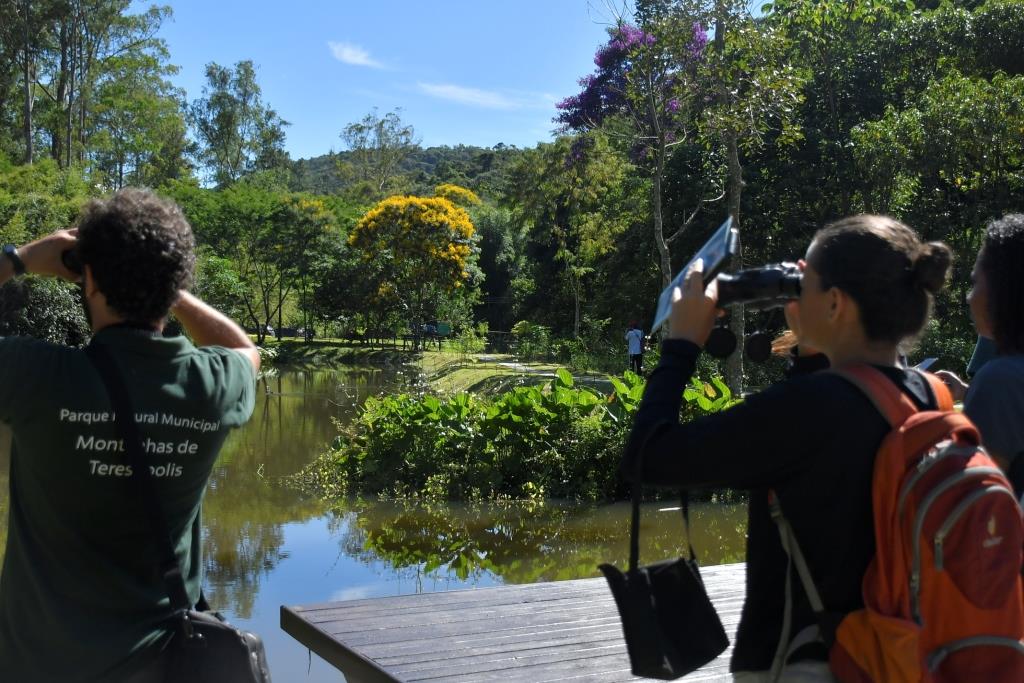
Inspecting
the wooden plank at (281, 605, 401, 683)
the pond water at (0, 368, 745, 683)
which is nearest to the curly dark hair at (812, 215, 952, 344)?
the wooden plank at (281, 605, 401, 683)

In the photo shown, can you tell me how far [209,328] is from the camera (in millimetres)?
2283

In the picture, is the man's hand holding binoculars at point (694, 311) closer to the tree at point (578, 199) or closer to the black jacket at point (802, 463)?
the black jacket at point (802, 463)

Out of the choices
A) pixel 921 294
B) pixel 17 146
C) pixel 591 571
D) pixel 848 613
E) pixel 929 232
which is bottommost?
pixel 591 571

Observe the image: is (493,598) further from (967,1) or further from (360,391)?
(967,1)

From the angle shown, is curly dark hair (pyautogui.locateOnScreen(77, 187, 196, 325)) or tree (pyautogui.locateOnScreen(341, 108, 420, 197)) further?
tree (pyautogui.locateOnScreen(341, 108, 420, 197))

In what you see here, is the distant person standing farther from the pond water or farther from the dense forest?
the pond water

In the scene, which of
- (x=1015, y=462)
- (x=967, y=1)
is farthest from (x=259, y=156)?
(x=1015, y=462)

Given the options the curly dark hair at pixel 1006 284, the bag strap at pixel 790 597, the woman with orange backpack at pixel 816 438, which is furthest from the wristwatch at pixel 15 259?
the curly dark hair at pixel 1006 284

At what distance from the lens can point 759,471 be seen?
5.89 feet

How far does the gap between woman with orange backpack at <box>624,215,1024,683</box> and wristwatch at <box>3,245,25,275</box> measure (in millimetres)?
1303

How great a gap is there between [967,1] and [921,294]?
79.7 feet

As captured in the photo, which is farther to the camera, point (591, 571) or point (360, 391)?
point (360, 391)

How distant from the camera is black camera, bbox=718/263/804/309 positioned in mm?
1930

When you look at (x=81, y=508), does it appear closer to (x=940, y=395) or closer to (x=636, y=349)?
(x=940, y=395)
